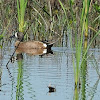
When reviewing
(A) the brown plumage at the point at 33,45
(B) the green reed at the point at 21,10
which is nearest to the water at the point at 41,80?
(A) the brown plumage at the point at 33,45

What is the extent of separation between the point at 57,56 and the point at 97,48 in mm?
1636

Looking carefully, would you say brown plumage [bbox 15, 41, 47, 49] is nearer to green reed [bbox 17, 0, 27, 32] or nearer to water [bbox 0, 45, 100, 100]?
green reed [bbox 17, 0, 27, 32]

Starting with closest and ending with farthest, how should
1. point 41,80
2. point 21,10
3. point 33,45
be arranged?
point 41,80, point 33,45, point 21,10

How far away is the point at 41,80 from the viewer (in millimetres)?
7195

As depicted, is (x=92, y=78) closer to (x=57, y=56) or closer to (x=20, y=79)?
(x=20, y=79)

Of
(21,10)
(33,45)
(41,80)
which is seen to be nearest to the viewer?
(41,80)

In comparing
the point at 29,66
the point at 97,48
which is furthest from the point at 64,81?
the point at 97,48

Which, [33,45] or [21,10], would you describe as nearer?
[33,45]

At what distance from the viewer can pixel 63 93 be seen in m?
6.31

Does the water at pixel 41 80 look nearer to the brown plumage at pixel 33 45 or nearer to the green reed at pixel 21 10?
the brown plumage at pixel 33 45

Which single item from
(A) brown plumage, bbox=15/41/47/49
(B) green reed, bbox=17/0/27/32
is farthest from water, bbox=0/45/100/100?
(B) green reed, bbox=17/0/27/32

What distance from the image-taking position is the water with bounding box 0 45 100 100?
621 cm

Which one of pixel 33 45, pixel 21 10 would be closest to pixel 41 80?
pixel 33 45

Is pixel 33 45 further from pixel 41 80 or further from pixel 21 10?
pixel 41 80
